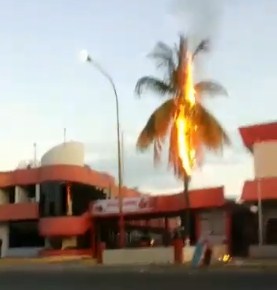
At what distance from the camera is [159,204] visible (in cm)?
5141

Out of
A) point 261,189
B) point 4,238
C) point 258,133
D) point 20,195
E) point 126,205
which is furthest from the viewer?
point 4,238

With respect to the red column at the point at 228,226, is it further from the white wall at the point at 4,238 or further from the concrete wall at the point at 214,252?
the white wall at the point at 4,238

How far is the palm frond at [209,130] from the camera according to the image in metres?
43.1

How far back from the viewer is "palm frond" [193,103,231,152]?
1695 inches

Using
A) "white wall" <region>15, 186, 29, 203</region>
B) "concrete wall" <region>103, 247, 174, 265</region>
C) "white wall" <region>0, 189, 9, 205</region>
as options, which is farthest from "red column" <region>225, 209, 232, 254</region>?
"white wall" <region>0, 189, 9, 205</region>

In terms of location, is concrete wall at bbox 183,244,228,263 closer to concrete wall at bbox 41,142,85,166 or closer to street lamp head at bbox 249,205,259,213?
street lamp head at bbox 249,205,259,213

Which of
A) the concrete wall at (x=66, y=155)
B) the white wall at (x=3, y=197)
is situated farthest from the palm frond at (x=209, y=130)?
the white wall at (x=3, y=197)

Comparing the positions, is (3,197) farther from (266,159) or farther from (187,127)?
(266,159)

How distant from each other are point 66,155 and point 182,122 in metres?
17.6

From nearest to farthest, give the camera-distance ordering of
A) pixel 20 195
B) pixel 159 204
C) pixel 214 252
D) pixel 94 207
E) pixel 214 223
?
pixel 214 252, pixel 214 223, pixel 159 204, pixel 94 207, pixel 20 195

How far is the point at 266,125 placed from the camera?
154 feet

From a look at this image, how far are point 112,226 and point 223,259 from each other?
1995 cm

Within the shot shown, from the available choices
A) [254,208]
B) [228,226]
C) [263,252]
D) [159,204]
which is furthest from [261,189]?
[159,204]

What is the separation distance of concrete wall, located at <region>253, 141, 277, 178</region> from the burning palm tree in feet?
12.1
